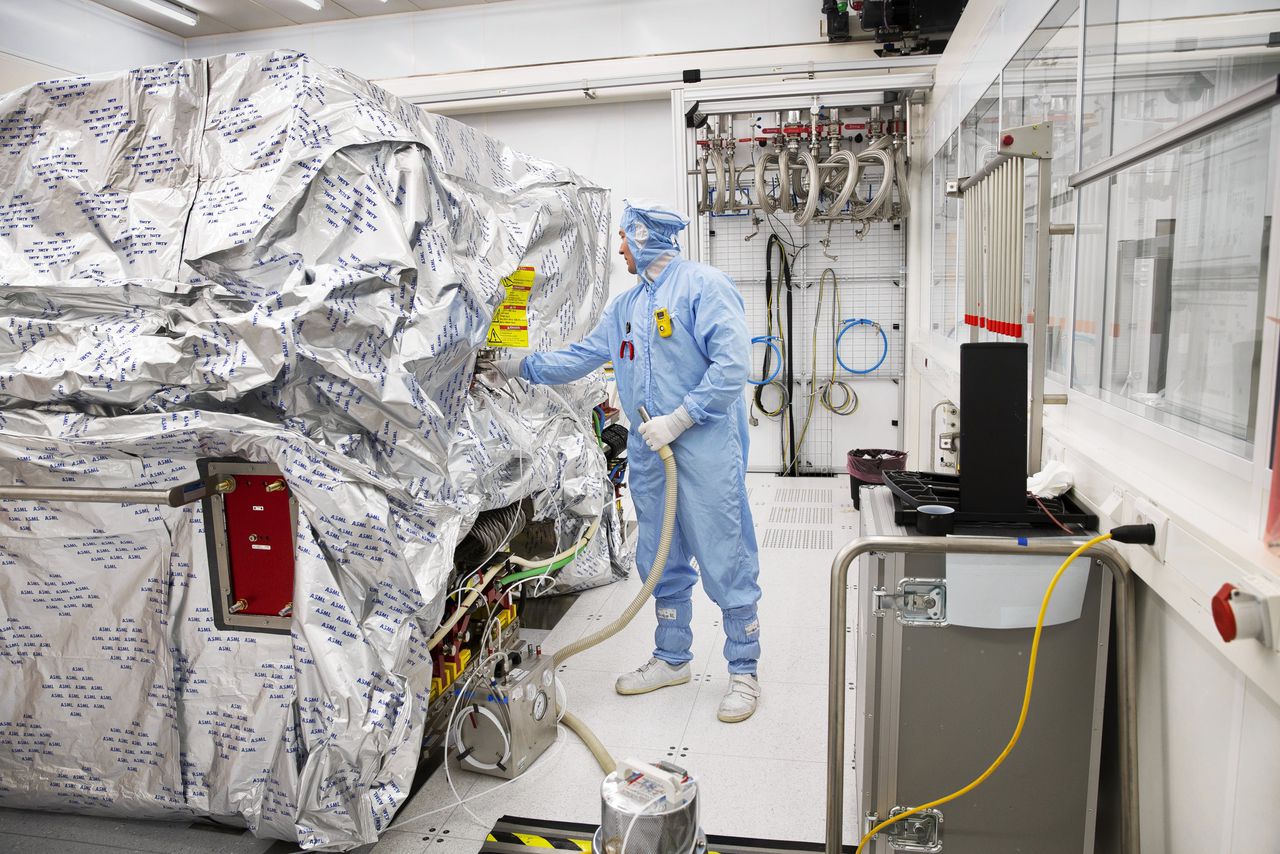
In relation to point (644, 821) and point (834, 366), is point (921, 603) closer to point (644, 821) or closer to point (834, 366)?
point (644, 821)

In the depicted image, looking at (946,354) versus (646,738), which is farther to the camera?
(946,354)

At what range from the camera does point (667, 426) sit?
249cm

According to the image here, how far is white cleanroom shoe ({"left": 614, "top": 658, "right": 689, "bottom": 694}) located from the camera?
277 cm

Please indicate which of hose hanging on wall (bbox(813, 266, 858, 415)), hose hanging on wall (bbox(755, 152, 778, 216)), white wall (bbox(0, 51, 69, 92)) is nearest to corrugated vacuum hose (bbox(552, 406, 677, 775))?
hose hanging on wall (bbox(755, 152, 778, 216))

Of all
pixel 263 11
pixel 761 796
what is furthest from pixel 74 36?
pixel 761 796

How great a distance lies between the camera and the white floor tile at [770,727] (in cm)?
243

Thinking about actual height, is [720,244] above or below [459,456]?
above

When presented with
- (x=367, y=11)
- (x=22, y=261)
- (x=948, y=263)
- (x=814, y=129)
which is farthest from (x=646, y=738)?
(x=367, y=11)

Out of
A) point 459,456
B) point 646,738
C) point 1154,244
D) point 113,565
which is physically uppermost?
point 1154,244

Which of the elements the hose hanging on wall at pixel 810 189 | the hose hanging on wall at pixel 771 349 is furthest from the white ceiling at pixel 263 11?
the hose hanging on wall at pixel 771 349

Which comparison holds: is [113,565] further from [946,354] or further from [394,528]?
[946,354]

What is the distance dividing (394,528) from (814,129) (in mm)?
4196

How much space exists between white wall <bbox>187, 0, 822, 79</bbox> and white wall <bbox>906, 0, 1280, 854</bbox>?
4.51 m

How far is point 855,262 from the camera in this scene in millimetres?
5723
